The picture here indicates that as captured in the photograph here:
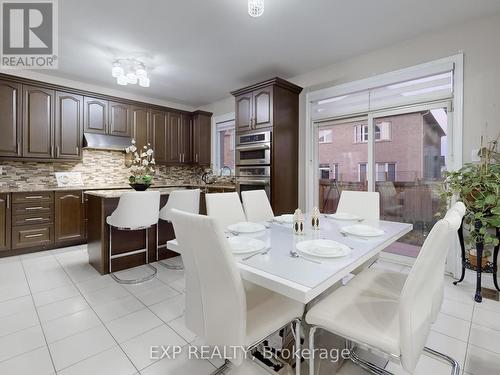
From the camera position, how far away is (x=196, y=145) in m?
5.59

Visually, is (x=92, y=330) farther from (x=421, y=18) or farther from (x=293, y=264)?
(x=421, y=18)

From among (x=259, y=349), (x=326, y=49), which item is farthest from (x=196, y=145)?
(x=259, y=349)

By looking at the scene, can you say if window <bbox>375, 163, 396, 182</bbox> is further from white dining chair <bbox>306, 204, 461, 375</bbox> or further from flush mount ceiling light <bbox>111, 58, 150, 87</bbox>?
flush mount ceiling light <bbox>111, 58, 150, 87</bbox>

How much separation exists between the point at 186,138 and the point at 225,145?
0.84 m

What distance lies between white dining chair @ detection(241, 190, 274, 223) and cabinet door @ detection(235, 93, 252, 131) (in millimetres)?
1708

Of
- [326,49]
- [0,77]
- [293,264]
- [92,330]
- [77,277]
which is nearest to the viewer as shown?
[293,264]

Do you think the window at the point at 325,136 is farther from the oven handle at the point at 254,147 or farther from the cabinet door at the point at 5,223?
the cabinet door at the point at 5,223

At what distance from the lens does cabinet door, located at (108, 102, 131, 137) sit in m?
4.49

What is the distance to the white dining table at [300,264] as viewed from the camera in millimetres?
966

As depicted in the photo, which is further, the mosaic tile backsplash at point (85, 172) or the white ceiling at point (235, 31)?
the mosaic tile backsplash at point (85, 172)

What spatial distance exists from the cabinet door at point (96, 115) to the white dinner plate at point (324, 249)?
4.27 m

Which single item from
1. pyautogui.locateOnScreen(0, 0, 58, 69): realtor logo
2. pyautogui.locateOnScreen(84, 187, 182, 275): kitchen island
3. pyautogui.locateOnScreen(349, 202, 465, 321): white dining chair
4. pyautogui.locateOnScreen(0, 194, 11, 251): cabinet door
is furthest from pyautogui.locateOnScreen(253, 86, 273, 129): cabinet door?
pyautogui.locateOnScreen(0, 194, 11, 251): cabinet door

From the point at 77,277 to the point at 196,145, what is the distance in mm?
3429

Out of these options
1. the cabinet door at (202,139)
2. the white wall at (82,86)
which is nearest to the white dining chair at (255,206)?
the cabinet door at (202,139)
